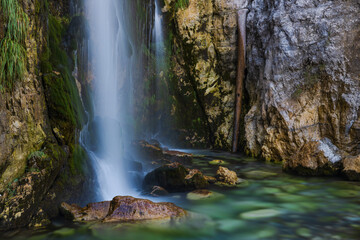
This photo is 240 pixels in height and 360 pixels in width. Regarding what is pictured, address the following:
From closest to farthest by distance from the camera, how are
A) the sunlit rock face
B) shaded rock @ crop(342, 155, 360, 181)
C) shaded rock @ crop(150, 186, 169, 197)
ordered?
1. shaded rock @ crop(150, 186, 169, 197)
2. shaded rock @ crop(342, 155, 360, 181)
3. the sunlit rock face

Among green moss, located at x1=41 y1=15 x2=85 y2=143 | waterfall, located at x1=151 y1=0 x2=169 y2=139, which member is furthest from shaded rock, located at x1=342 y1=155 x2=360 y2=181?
waterfall, located at x1=151 y1=0 x2=169 y2=139

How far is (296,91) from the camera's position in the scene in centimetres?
728

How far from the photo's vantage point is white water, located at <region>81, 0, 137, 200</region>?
22.3 ft

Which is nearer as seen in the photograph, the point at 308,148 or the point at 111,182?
the point at 111,182

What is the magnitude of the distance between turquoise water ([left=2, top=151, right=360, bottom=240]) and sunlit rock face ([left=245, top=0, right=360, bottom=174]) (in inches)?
53.3

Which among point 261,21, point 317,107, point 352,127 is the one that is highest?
point 261,21

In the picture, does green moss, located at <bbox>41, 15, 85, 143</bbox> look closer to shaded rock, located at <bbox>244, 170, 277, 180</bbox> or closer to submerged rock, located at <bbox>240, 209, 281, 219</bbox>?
submerged rock, located at <bbox>240, 209, 281, 219</bbox>

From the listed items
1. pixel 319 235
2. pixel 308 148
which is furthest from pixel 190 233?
pixel 308 148

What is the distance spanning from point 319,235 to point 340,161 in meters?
3.26

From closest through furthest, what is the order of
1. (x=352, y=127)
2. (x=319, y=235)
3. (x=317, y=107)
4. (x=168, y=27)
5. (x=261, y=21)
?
(x=319, y=235)
(x=352, y=127)
(x=317, y=107)
(x=261, y=21)
(x=168, y=27)

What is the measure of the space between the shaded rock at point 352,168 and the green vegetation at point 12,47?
5.96 metres

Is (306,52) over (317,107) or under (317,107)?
over

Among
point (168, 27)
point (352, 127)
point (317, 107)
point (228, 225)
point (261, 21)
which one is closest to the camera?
point (228, 225)

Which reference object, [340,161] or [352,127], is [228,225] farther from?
[352,127]
